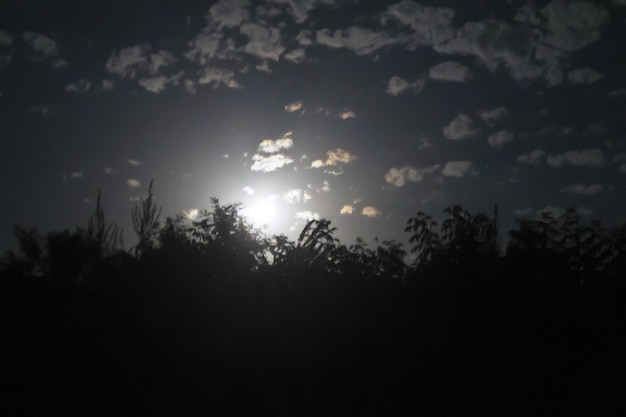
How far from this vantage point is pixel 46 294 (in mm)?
11586

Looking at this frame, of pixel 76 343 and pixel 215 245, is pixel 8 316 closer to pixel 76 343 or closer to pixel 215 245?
pixel 76 343

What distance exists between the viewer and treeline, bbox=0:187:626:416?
10797 millimetres

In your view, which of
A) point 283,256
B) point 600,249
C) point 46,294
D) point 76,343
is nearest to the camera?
point 76,343

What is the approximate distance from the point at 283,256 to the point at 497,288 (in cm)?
565

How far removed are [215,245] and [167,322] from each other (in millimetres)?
2664

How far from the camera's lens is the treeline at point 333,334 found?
425 inches

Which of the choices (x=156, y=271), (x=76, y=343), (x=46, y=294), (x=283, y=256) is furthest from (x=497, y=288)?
(x=46, y=294)

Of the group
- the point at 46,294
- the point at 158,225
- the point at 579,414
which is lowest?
the point at 579,414

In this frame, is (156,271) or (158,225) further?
(158,225)

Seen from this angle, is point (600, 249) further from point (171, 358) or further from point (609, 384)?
point (171, 358)

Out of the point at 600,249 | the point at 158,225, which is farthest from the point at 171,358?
the point at 600,249

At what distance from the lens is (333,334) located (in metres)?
12.1

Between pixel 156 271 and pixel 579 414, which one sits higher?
pixel 156 271

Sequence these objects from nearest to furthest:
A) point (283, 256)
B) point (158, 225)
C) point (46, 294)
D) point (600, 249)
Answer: point (46, 294)
point (600, 249)
point (283, 256)
point (158, 225)
